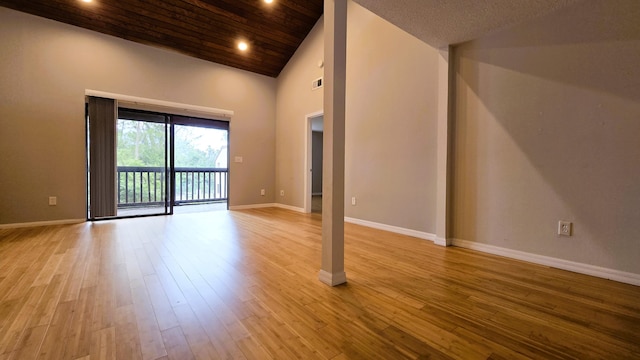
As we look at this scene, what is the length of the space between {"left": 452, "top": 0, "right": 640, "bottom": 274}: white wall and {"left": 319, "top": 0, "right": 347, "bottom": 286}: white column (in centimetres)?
167

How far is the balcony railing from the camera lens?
5.17m

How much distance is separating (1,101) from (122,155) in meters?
1.54

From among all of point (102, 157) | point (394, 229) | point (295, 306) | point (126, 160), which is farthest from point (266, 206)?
point (295, 306)

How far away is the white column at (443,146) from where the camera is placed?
9.52 ft

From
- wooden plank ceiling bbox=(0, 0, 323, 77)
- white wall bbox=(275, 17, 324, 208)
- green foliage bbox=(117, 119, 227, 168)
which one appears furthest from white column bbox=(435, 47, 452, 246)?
green foliage bbox=(117, 119, 227, 168)

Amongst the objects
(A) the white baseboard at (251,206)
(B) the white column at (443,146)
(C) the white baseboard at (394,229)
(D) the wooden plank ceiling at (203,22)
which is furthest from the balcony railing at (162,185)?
(B) the white column at (443,146)

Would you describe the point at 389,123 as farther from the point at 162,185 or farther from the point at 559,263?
the point at 162,185

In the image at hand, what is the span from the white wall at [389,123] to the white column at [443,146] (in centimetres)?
13

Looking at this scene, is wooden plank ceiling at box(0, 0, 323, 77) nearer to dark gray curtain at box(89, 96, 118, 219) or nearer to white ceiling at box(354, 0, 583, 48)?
dark gray curtain at box(89, 96, 118, 219)

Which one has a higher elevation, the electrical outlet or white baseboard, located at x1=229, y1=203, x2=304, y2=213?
the electrical outlet

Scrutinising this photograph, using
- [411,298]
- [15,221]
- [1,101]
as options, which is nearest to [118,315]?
[411,298]

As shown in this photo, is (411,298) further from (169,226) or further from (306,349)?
(169,226)

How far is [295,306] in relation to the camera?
1609mm

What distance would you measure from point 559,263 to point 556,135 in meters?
1.11
